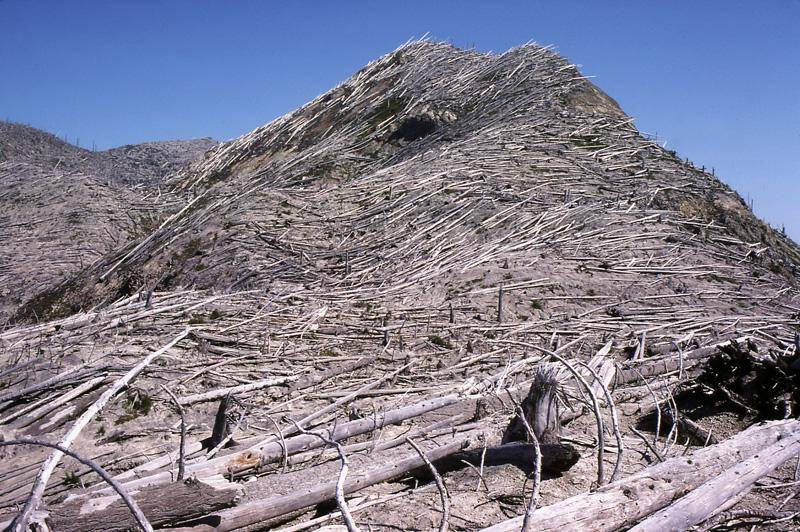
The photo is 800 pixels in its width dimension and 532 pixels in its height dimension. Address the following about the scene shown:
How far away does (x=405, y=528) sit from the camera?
3283mm

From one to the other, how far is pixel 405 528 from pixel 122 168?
19.3 meters

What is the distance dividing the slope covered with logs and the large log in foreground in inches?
0.5

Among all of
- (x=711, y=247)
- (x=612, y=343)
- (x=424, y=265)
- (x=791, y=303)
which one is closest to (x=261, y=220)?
(x=424, y=265)

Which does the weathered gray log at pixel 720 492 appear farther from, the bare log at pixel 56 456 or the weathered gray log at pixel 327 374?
the weathered gray log at pixel 327 374

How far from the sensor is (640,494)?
3158mm

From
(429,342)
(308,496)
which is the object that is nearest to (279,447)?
(308,496)

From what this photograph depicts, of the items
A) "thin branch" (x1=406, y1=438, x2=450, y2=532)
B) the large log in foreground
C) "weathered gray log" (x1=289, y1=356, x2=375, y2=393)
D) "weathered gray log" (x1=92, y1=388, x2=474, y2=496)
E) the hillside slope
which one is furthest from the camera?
the hillside slope

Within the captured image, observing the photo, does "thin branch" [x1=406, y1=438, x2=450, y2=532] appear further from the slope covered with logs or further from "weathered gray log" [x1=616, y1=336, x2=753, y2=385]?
"weathered gray log" [x1=616, y1=336, x2=753, y2=385]

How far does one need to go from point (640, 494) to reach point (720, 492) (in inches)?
20.2

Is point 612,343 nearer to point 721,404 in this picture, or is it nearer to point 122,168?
point 721,404

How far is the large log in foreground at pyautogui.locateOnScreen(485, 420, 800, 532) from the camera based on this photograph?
112 inches

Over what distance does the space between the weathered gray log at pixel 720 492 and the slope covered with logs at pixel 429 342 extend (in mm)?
31

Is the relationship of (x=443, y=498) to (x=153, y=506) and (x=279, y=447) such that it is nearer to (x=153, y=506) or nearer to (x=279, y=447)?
(x=153, y=506)

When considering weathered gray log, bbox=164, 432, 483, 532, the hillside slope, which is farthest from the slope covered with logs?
the hillside slope
